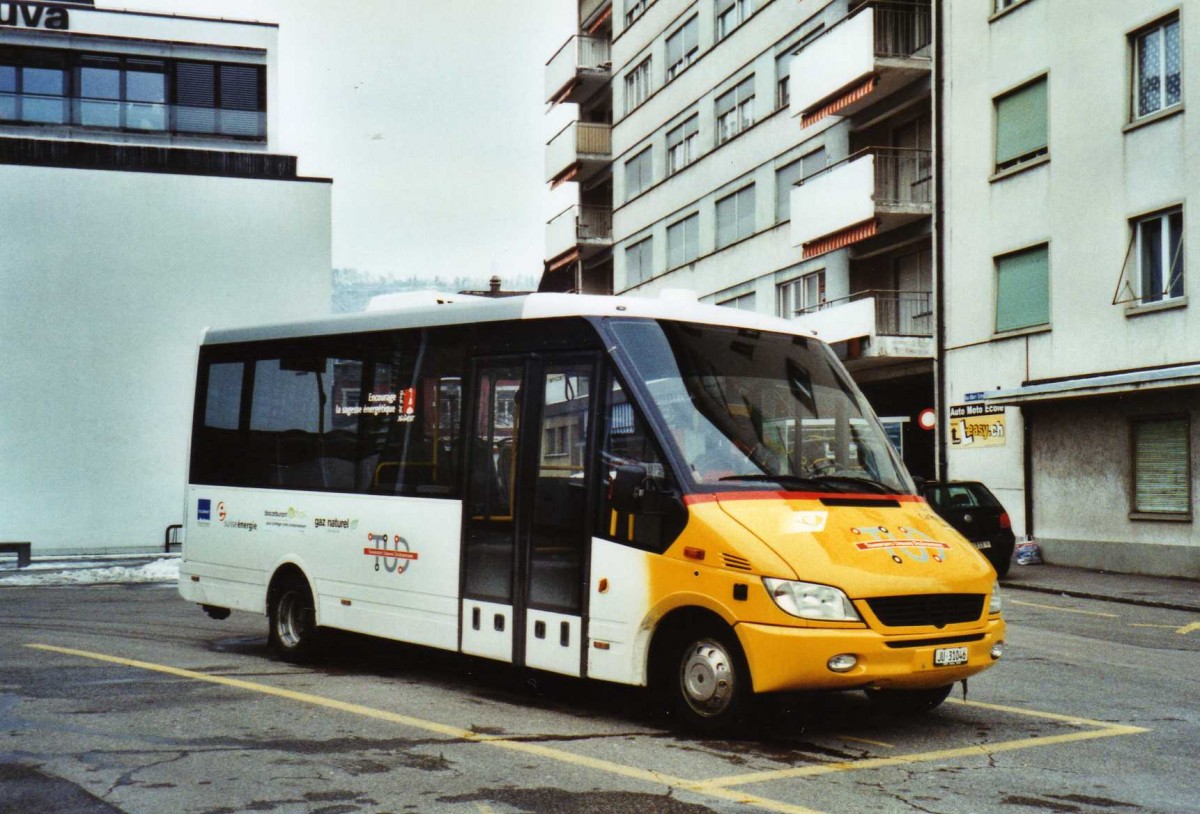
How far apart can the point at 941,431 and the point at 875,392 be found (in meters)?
5.48

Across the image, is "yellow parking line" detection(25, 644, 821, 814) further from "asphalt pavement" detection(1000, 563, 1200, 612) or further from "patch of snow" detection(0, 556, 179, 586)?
"asphalt pavement" detection(1000, 563, 1200, 612)

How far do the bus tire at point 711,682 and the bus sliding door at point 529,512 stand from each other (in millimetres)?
868

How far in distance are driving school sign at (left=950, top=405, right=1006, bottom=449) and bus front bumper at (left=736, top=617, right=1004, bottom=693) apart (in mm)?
20078

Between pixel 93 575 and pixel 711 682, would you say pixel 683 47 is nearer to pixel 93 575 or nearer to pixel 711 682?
pixel 93 575

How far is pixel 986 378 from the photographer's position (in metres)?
27.6

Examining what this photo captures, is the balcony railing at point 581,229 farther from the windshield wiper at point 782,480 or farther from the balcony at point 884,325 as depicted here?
→ the windshield wiper at point 782,480

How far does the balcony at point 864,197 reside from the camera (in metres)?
30.2

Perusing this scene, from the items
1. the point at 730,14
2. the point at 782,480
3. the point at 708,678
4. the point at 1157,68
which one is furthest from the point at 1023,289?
the point at 708,678

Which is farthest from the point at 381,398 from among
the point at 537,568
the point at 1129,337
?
the point at 1129,337

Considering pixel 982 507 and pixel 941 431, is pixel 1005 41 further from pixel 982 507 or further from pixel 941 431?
pixel 982 507

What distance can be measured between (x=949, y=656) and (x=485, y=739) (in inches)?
102

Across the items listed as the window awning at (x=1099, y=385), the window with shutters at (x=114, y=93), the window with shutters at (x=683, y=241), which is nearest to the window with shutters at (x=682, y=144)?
the window with shutters at (x=683, y=241)

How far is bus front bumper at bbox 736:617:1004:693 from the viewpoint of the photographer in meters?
7.50

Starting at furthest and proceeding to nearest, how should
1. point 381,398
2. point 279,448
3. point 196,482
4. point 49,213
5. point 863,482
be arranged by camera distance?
point 49,213, point 196,482, point 279,448, point 381,398, point 863,482
